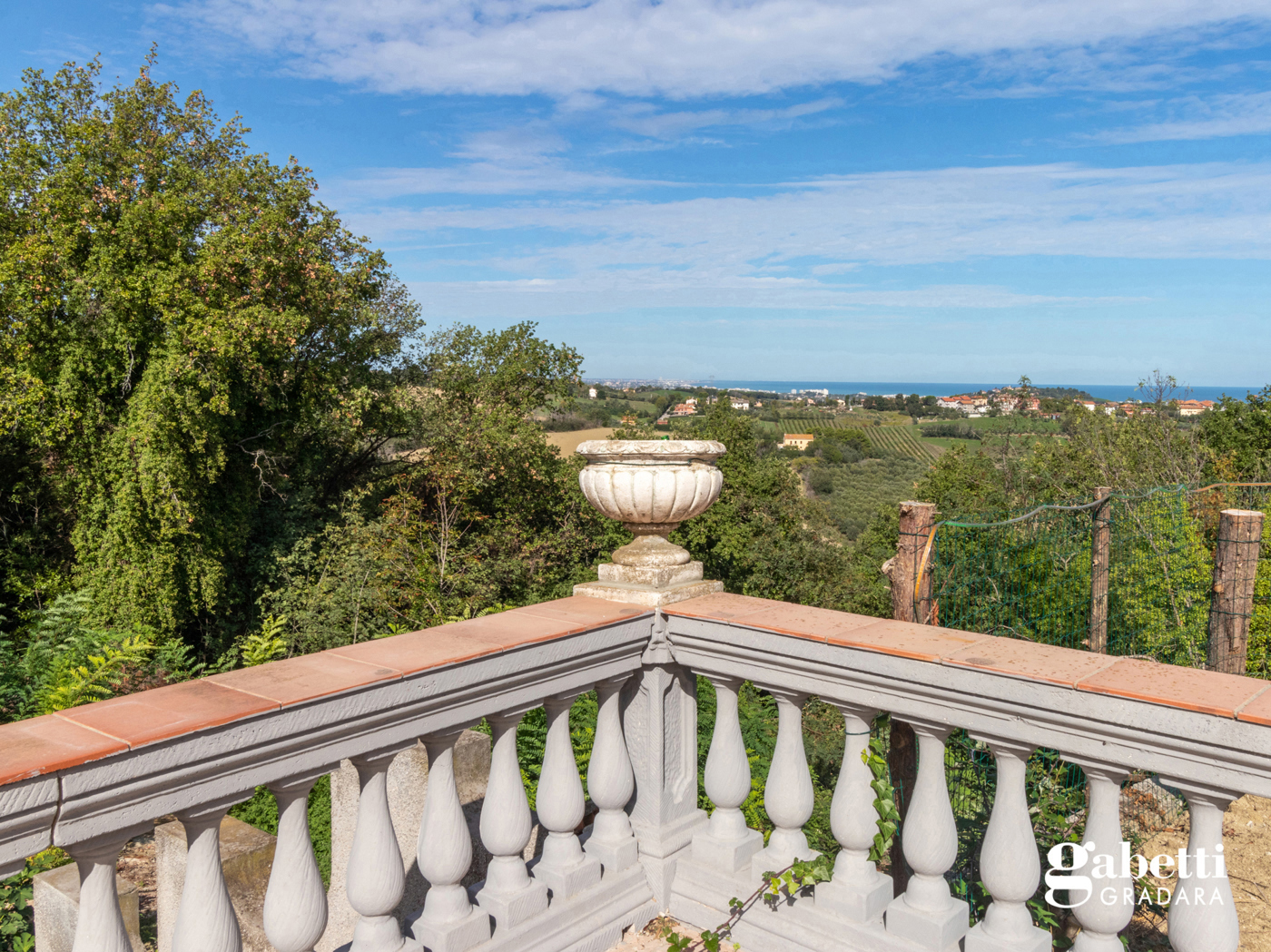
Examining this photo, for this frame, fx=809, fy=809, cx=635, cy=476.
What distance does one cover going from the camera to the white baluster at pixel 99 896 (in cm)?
123

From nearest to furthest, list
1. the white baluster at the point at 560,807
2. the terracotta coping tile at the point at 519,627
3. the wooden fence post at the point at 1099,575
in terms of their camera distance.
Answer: the terracotta coping tile at the point at 519,627 → the white baluster at the point at 560,807 → the wooden fence post at the point at 1099,575

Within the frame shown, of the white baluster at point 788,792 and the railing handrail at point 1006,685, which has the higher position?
the railing handrail at point 1006,685

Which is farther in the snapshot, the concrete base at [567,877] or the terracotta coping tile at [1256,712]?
the concrete base at [567,877]

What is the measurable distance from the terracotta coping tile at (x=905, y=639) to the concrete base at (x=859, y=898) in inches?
22.7

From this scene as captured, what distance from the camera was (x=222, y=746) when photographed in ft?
4.33

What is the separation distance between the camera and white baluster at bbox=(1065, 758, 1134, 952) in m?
1.50

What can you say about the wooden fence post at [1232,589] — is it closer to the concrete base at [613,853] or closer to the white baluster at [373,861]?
the concrete base at [613,853]

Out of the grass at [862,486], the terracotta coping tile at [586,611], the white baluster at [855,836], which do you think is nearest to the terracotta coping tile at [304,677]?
the terracotta coping tile at [586,611]

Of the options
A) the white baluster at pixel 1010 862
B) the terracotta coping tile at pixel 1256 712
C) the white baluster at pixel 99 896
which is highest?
the terracotta coping tile at pixel 1256 712

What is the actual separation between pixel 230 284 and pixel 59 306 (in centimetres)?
256

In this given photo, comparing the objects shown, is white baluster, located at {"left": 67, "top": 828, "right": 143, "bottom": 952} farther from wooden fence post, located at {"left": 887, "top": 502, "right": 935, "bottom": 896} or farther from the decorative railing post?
wooden fence post, located at {"left": 887, "top": 502, "right": 935, "bottom": 896}

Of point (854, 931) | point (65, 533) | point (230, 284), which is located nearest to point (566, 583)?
point (230, 284)

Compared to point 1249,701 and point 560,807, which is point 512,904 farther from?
point 1249,701

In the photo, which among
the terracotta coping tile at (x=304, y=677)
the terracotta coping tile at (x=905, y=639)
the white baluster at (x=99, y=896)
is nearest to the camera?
the white baluster at (x=99, y=896)
